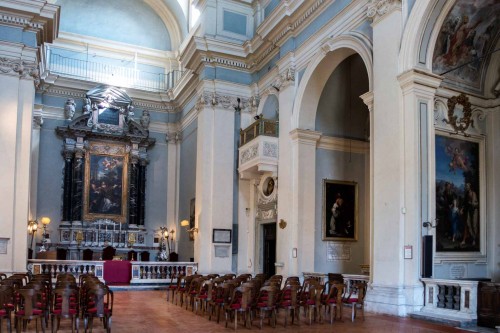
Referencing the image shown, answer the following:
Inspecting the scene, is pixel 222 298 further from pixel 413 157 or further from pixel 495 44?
pixel 495 44

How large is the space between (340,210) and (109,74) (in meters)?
13.1

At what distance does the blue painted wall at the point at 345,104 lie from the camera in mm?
15625

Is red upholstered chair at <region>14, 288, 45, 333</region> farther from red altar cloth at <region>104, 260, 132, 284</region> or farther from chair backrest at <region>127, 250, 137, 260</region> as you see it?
chair backrest at <region>127, 250, 137, 260</region>

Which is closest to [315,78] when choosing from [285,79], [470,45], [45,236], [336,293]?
[285,79]

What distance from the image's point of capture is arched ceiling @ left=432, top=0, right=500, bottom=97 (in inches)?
428

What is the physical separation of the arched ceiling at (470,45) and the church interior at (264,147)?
0.04m

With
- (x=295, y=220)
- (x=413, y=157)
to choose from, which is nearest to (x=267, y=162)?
(x=295, y=220)

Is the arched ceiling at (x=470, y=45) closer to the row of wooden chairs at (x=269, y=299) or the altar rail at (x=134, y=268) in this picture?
the row of wooden chairs at (x=269, y=299)

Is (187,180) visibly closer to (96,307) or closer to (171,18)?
(171,18)

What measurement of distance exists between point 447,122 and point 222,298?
6.10m

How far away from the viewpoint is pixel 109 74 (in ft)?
76.5

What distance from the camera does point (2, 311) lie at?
24.4 ft

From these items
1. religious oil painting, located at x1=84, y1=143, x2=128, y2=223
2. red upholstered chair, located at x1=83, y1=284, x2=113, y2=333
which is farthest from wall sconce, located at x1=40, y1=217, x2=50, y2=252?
red upholstered chair, located at x1=83, y1=284, x2=113, y2=333

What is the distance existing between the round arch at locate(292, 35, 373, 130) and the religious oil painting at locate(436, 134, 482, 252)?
A: 3542mm
